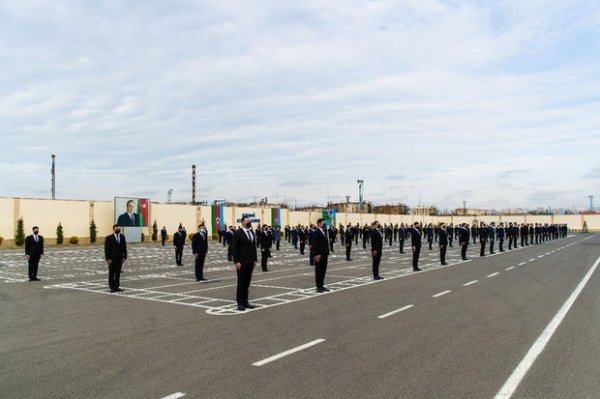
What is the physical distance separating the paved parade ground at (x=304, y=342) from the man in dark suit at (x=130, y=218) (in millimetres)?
38801

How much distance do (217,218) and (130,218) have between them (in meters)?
14.1

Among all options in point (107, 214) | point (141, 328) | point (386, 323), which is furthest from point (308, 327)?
point (107, 214)

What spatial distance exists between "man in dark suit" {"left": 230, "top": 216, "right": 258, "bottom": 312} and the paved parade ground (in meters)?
0.39

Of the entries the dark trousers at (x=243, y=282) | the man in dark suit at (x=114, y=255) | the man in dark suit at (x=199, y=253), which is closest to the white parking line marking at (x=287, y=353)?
the dark trousers at (x=243, y=282)

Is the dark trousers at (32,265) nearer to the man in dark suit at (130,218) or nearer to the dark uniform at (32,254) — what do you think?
the dark uniform at (32,254)

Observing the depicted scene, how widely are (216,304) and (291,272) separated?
8130mm

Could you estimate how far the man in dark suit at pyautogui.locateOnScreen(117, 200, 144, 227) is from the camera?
2016 inches

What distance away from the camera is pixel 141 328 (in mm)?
8492

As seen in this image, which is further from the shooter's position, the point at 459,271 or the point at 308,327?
the point at 459,271

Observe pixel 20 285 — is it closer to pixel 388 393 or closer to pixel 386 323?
pixel 386 323

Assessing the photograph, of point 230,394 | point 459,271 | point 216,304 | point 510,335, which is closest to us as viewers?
point 230,394

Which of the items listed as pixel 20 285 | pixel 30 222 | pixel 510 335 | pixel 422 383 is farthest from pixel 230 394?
pixel 30 222

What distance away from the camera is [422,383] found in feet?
17.6

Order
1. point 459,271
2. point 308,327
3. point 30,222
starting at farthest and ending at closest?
1. point 30,222
2. point 459,271
3. point 308,327
